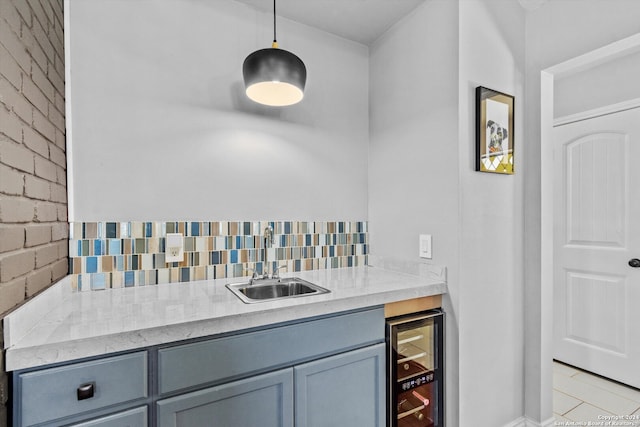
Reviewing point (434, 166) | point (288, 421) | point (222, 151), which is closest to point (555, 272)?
point (434, 166)

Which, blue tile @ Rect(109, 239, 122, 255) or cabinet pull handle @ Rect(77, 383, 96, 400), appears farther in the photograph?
blue tile @ Rect(109, 239, 122, 255)

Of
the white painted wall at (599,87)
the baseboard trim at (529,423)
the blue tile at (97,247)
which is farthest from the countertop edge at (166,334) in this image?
the white painted wall at (599,87)

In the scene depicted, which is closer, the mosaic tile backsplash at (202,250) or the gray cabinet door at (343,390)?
the gray cabinet door at (343,390)

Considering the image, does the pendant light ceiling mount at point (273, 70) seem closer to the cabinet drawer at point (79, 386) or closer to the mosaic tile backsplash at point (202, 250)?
the mosaic tile backsplash at point (202, 250)

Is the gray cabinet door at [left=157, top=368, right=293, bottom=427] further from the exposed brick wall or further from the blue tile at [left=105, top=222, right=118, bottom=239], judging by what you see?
the blue tile at [left=105, top=222, right=118, bottom=239]

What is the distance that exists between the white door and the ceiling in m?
1.71

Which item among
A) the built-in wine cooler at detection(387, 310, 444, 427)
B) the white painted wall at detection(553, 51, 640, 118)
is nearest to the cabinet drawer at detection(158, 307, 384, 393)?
the built-in wine cooler at detection(387, 310, 444, 427)

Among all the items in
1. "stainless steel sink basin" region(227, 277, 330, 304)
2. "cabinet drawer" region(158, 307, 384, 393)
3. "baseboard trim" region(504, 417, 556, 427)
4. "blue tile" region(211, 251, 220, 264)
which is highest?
"blue tile" region(211, 251, 220, 264)

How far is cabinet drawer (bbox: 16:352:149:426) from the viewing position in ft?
2.97

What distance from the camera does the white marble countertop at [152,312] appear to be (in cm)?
94

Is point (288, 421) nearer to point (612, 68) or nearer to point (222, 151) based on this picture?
point (222, 151)

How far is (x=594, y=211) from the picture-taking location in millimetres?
2426

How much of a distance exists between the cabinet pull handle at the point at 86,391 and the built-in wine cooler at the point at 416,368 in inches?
46.8

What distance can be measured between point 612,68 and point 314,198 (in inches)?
94.3
